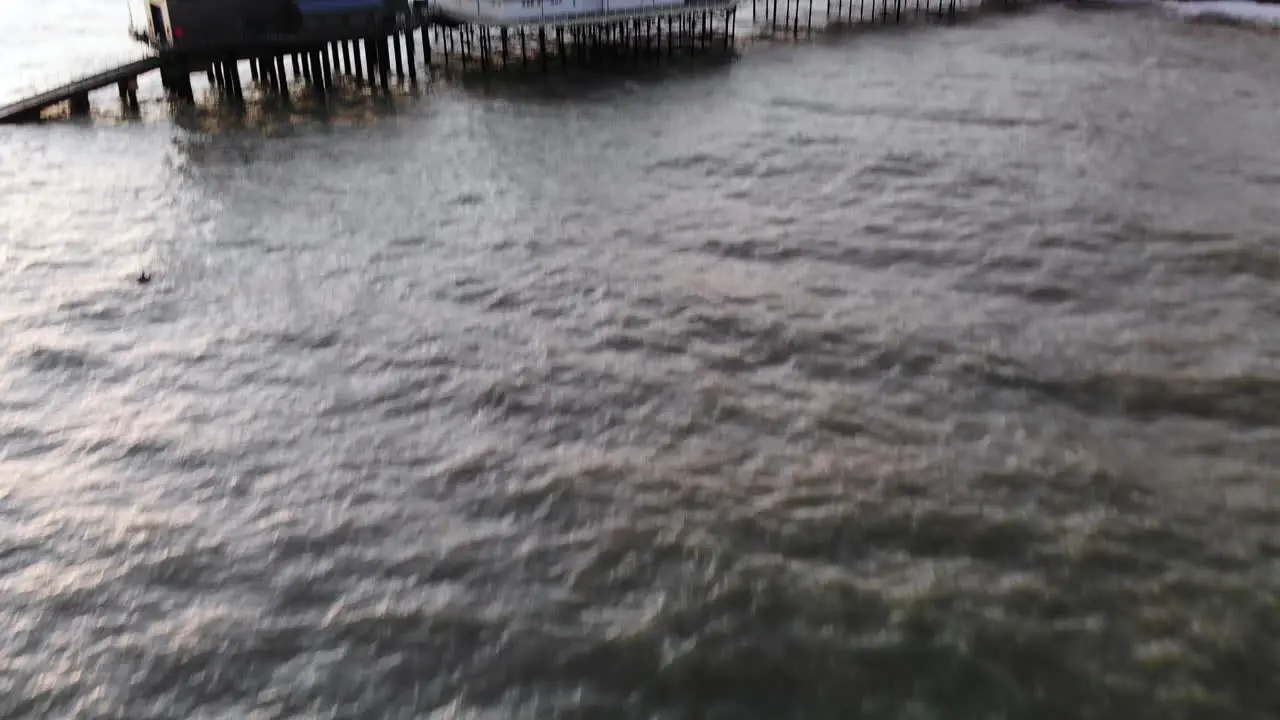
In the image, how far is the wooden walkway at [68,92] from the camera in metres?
22.8

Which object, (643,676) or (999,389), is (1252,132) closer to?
(999,389)

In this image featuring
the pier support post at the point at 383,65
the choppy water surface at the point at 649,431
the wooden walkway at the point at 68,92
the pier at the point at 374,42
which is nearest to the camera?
the choppy water surface at the point at 649,431

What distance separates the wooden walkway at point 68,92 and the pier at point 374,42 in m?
0.02

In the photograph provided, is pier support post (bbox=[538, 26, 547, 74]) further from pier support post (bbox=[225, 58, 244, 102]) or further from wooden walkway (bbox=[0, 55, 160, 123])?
wooden walkway (bbox=[0, 55, 160, 123])

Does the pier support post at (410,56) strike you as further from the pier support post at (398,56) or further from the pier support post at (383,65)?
the pier support post at (383,65)

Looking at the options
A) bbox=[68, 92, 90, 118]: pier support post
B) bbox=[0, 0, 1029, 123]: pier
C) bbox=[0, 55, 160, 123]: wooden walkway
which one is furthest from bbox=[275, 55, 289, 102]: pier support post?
bbox=[68, 92, 90, 118]: pier support post

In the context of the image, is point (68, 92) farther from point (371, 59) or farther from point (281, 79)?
point (371, 59)

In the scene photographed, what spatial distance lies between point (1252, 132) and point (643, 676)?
18978 mm

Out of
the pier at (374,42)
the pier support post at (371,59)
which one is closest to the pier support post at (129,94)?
the pier at (374,42)

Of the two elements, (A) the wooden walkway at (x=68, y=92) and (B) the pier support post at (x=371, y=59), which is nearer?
(A) the wooden walkway at (x=68, y=92)

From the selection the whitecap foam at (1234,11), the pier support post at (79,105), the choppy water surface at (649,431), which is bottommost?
the choppy water surface at (649,431)

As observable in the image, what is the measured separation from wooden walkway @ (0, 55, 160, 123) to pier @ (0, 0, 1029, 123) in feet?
0.07

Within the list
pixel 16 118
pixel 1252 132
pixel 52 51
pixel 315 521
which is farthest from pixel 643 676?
pixel 52 51

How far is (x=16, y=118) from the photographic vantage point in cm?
2277
